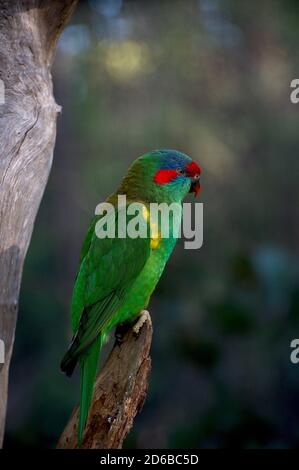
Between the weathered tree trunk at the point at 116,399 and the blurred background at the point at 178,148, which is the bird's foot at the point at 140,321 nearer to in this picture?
the weathered tree trunk at the point at 116,399

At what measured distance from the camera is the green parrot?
1.58m

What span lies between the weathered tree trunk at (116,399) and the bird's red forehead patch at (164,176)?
44cm

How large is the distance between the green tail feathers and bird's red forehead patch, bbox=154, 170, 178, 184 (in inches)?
18.8

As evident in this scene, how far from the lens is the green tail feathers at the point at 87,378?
147 cm

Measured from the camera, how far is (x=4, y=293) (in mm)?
1603

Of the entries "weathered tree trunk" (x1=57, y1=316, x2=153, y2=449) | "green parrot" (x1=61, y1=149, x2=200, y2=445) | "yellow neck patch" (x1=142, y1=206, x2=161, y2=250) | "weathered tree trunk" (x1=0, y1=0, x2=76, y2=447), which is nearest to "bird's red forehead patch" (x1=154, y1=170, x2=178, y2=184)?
"green parrot" (x1=61, y1=149, x2=200, y2=445)

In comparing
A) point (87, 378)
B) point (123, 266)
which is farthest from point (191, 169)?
point (87, 378)

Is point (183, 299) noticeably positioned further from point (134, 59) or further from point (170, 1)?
point (170, 1)

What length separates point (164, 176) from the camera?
1.79 m

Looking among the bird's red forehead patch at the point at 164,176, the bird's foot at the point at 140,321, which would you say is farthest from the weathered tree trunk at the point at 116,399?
the bird's red forehead patch at the point at 164,176

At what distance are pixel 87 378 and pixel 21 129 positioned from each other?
667 millimetres

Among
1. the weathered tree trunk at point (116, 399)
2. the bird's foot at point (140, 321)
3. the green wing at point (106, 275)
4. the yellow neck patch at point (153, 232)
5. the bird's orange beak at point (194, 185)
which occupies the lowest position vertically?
the weathered tree trunk at point (116, 399)

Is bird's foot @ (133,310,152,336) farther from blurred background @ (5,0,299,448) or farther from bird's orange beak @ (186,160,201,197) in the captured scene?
blurred background @ (5,0,299,448)

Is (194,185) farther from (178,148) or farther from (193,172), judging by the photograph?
(178,148)
